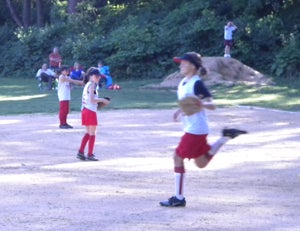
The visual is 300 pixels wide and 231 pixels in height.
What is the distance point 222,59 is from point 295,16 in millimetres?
6994

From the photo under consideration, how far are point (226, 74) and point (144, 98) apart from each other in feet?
20.1

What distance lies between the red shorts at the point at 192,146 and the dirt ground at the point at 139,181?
0.64 meters

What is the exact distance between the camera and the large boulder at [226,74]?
33500 millimetres

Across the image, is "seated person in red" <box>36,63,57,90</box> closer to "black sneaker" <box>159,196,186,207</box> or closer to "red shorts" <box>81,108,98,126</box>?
"red shorts" <box>81,108,98,126</box>

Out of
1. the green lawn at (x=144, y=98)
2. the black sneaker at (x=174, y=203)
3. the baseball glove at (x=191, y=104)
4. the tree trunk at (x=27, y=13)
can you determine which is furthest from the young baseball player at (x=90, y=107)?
the tree trunk at (x=27, y=13)

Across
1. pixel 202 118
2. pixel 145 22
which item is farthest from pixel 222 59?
pixel 202 118

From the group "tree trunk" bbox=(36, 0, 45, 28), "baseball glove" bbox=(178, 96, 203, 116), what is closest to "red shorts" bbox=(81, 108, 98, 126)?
"baseball glove" bbox=(178, 96, 203, 116)

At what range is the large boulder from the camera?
110ft

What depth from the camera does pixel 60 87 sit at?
2005 centimetres

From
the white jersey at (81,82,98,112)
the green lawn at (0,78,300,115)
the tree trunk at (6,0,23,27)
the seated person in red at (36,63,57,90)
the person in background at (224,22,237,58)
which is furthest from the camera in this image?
the tree trunk at (6,0,23,27)

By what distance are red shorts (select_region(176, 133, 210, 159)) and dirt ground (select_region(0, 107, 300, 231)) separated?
0.64m

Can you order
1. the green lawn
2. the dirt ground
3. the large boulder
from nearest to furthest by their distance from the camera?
the dirt ground
the green lawn
the large boulder

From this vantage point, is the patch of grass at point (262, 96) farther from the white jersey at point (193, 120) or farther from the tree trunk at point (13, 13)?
the tree trunk at point (13, 13)

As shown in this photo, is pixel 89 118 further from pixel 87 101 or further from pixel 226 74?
→ pixel 226 74
